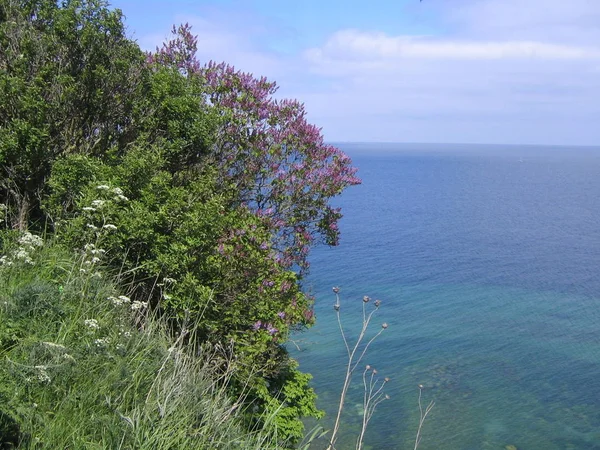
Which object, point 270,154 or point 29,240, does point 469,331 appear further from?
point 29,240

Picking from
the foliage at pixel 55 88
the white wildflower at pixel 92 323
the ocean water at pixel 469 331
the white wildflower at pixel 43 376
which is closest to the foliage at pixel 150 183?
the foliage at pixel 55 88

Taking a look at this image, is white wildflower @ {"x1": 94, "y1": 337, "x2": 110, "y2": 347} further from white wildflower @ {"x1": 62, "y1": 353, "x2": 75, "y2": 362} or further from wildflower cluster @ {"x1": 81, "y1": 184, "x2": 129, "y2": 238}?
wildflower cluster @ {"x1": 81, "y1": 184, "x2": 129, "y2": 238}

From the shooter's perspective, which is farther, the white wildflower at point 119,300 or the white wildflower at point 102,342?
the white wildflower at point 119,300

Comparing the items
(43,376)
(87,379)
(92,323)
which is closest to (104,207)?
(92,323)

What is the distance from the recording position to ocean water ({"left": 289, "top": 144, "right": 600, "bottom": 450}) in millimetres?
19922

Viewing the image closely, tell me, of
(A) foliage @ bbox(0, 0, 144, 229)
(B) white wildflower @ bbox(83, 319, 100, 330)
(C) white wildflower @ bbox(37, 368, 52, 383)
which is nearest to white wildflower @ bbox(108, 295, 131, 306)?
(B) white wildflower @ bbox(83, 319, 100, 330)

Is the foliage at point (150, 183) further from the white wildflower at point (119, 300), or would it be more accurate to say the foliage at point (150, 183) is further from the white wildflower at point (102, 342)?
the white wildflower at point (102, 342)

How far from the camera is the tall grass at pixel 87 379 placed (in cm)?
479

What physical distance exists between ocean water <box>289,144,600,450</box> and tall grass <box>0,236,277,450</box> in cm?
447

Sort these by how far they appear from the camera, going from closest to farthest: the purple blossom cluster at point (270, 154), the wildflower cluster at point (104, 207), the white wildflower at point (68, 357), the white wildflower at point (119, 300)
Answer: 1. the white wildflower at point (68, 357)
2. the white wildflower at point (119, 300)
3. the wildflower cluster at point (104, 207)
4. the purple blossom cluster at point (270, 154)

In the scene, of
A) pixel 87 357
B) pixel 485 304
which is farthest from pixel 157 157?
pixel 485 304

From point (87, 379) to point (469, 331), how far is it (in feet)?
82.9

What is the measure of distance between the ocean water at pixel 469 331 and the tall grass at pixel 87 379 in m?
4.47

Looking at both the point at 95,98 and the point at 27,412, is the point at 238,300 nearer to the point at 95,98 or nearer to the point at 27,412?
the point at 95,98
